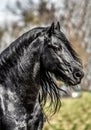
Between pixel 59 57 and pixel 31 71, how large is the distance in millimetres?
362

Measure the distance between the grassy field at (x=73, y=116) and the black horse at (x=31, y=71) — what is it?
706cm

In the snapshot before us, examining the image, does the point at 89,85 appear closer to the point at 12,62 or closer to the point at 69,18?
the point at 69,18

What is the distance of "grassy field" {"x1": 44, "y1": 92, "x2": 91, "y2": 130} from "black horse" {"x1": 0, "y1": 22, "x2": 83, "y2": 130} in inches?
278

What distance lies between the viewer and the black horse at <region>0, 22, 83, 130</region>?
7.57m

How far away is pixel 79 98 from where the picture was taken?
18562 millimetres

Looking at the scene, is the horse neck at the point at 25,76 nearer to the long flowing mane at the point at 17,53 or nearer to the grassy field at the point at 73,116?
the long flowing mane at the point at 17,53

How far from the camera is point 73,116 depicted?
17.0m

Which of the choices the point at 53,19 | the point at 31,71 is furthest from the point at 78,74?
the point at 53,19

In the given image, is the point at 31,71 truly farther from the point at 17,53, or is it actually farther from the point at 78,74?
the point at 78,74

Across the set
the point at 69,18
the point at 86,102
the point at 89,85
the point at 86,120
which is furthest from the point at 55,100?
the point at 69,18

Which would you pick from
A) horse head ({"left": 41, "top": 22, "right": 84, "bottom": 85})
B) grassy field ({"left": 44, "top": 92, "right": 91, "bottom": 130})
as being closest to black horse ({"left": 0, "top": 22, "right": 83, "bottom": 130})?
horse head ({"left": 41, "top": 22, "right": 84, "bottom": 85})

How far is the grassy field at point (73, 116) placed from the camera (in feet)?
50.4

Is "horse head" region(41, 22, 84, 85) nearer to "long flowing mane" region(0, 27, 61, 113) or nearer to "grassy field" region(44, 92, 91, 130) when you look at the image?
"long flowing mane" region(0, 27, 61, 113)

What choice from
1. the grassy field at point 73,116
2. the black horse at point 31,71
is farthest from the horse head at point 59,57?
the grassy field at point 73,116
